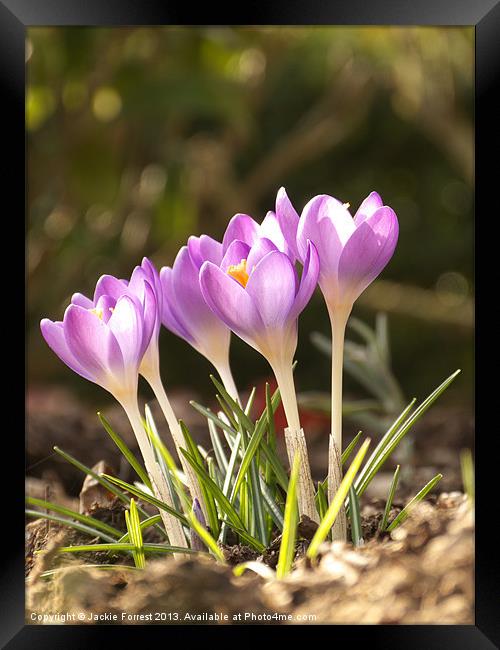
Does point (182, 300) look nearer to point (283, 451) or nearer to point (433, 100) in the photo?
point (283, 451)

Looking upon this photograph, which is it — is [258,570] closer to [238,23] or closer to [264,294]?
[264,294]

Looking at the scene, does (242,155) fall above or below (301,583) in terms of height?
above

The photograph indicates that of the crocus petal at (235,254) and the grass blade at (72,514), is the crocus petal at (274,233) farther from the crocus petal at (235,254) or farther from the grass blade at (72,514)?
the grass blade at (72,514)

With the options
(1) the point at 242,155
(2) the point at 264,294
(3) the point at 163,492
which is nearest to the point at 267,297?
(2) the point at 264,294

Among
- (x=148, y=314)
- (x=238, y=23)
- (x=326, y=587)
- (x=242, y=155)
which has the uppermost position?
(x=242, y=155)

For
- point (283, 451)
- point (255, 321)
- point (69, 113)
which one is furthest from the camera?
point (69, 113)

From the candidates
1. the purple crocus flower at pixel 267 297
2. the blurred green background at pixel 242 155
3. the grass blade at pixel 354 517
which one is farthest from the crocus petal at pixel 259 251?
the blurred green background at pixel 242 155

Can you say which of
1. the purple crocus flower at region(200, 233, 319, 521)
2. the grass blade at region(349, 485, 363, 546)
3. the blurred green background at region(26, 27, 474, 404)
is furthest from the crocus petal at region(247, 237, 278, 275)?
the blurred green background at region(26, 27, 474, 404)

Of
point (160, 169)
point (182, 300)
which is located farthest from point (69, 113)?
point (182, 300)
